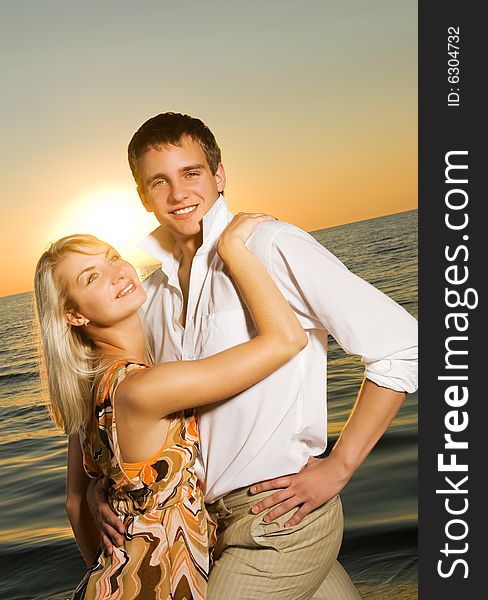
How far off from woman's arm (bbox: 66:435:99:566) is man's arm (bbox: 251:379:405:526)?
2.20 feet

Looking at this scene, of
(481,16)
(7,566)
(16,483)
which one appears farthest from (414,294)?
(481,16)

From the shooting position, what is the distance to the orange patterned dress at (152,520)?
224 cm

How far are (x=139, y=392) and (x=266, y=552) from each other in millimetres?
569

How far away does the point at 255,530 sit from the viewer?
2.30m

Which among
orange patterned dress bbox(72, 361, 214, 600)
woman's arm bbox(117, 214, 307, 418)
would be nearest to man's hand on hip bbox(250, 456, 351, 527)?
orange patterned dress bbox(72, 361, 214, 600)

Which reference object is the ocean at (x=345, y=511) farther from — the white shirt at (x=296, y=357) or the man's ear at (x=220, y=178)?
the man's ear at (x=220, y=178)

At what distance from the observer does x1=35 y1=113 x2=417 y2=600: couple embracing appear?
7.34ft

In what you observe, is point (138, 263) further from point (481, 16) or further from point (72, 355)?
point (481, 16)

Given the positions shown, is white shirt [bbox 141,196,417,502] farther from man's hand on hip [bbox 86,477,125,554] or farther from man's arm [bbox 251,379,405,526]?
man's hand on hip [bbox 86,477,125,554]

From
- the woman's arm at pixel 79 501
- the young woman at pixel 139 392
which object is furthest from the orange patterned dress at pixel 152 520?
the woman's arm at pixel 79 501

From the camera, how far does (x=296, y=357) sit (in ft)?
7.65

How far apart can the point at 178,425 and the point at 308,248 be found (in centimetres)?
59

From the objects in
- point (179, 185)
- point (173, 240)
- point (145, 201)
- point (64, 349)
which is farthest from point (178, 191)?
point (64, 349)

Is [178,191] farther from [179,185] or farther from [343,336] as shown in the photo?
[343,336]
